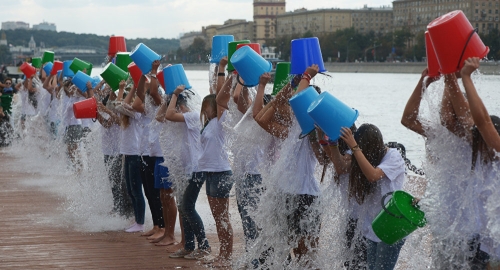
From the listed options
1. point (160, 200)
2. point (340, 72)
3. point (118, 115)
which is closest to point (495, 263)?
point (160, 200)

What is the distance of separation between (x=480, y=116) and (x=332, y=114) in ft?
3.59

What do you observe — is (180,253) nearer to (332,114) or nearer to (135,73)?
(135,73)

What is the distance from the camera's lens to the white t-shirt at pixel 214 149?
6461mm

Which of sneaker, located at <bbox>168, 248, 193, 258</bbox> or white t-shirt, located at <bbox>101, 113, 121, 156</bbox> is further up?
white t-shirt, located at <bbox>101, 113, 121, 156</bbox>

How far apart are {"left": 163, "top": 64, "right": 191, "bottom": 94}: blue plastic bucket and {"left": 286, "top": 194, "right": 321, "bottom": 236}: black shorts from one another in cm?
207

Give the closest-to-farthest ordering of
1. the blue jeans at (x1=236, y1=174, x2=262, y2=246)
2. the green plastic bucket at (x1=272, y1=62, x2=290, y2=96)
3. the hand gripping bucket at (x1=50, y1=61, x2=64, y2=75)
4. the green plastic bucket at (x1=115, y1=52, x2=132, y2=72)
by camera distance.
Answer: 1. the blue jeans at (x1=236, y1=174, x2=262, y2=246)
2. the green plastic bucket at (x1=272, y1=62, x2=290, y2=96)
3. the green plastic bucket at (x1=115, y1=52, x2=132, y2=72)
4. the hand gripping bucket at (x1=50, y1=61, x2=64, y2=75)

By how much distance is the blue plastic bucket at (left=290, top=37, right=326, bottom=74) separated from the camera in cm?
552

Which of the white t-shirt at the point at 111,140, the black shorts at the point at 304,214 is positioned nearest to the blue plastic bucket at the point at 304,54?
the black shorts at the point at 304,214

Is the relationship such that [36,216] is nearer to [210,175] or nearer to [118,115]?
[118,115]

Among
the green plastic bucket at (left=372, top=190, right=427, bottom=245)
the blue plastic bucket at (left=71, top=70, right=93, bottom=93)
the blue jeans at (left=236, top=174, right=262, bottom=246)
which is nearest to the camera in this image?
the green plastic bucket at (left=372, top=190, right=427, bottom=245)

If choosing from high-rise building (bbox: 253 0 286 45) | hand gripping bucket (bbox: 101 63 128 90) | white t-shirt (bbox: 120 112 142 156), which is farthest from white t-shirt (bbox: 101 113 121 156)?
high-rise building (bbox: 253 0 286 45)

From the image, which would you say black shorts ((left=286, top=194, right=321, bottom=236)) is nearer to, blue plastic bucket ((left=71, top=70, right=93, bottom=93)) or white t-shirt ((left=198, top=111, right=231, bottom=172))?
white t-shirt ((left=198, top=111, right=231, bottom=172))

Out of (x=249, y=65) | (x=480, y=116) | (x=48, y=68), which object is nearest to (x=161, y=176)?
(x=249, y=65)

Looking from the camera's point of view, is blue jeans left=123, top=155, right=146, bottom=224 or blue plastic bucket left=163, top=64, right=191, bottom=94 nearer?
blue plastic bucket left=163, top=64, right=191, bottom=94
